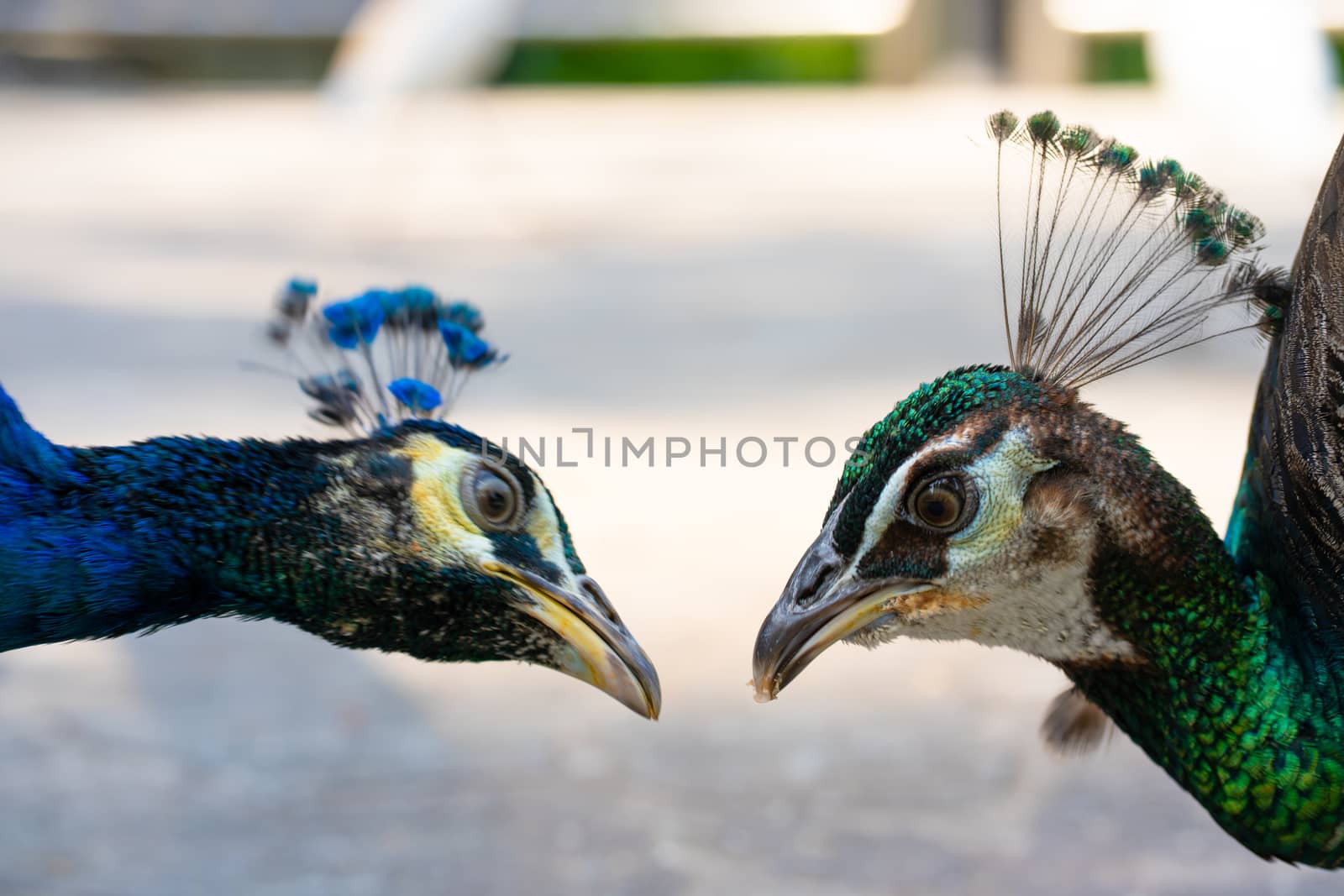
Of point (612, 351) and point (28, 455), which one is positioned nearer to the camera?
point (28, 455)

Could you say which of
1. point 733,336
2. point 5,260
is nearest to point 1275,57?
point 733,336

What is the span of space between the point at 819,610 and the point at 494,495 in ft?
0.75

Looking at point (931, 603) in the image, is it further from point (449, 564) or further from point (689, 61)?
point (689, 61)

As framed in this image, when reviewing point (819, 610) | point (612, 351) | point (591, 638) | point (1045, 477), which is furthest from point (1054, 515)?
point (612, 351)

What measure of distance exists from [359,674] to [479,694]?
6.8 inches

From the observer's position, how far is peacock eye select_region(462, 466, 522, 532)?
3.38ft

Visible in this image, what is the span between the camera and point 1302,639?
40.3 inches

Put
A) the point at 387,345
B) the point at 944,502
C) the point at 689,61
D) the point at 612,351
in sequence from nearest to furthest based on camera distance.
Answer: the point at 944,502, the point at 387,345, the point at 612,351, the point at 689,61

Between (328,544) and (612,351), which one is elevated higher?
(612,351)

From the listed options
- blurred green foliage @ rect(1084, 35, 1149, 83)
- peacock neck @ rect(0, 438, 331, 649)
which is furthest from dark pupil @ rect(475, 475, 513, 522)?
blurred green foliage @ rect(1084, 35, 1149, 83)

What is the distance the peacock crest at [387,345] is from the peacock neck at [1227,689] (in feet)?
1.57

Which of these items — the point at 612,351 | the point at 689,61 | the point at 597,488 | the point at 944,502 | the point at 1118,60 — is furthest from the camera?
the point at 689,61

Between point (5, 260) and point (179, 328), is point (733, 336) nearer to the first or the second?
point (179, 328)

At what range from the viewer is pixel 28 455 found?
1.03 meters
